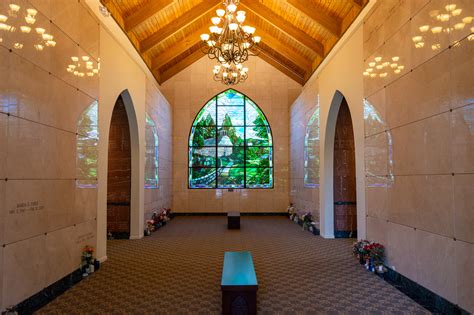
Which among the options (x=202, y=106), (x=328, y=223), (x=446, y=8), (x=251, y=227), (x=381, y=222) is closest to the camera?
(x=446, y=8)

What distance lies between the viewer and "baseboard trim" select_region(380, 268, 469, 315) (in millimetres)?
3533

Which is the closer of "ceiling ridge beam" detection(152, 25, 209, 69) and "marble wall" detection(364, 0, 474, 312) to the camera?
"marble wall" detection(364, 0, 474, 312)

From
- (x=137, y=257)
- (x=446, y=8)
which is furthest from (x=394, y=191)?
(x=137, y=257)

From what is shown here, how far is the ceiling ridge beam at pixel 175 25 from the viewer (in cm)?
913

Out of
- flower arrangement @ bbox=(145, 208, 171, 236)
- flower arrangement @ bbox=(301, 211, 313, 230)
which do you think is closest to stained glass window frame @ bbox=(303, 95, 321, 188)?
flower arrangement @ bbox=(301, 211, 313, 230)

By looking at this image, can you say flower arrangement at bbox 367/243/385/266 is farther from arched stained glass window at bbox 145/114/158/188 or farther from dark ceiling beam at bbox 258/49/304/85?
dark ceiling beam at bbox 258/49/304/85

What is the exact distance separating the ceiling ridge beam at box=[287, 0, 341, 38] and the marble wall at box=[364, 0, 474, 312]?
2100 mm

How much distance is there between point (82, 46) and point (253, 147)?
9.25 meters

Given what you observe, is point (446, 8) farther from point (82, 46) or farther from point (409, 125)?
point (82, 46)

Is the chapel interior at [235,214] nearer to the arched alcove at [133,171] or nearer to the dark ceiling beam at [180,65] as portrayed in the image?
the arched alcove at [133,171]

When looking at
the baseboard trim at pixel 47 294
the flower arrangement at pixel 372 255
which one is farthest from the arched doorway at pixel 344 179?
the baseboard trim at pixel 47 294

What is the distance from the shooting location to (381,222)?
531cm

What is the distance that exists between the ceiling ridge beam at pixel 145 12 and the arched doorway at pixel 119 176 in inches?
70.9

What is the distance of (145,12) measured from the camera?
7863 mm
